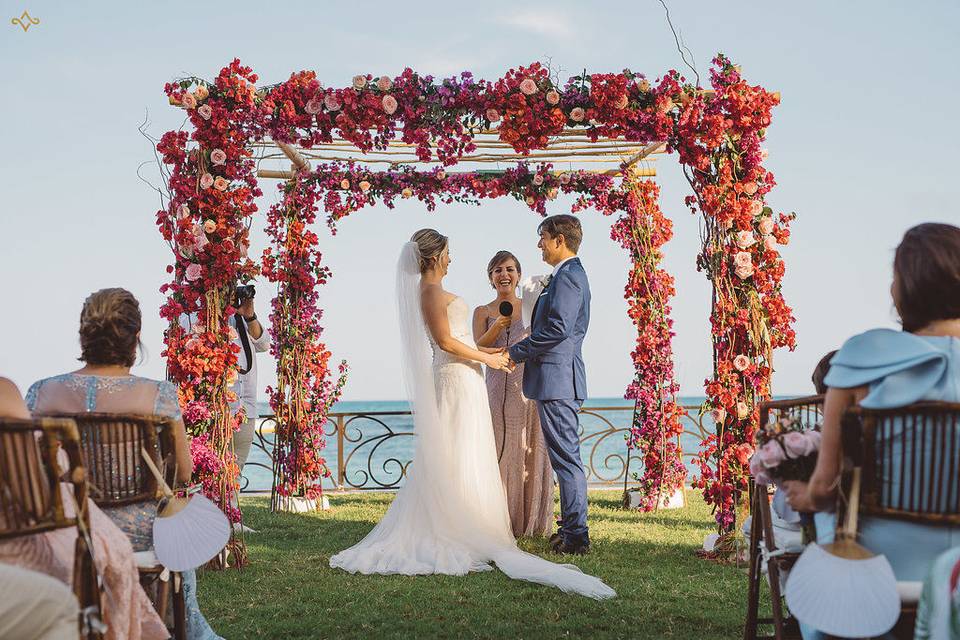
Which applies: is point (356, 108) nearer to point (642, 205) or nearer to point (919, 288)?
point (642, 205)

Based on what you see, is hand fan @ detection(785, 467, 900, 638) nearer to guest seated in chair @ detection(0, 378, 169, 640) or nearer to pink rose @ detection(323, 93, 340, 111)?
guest seated in chair @ detection(0, 378, 169, 640)

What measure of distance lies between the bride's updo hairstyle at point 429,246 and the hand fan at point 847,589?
4280 millimetres

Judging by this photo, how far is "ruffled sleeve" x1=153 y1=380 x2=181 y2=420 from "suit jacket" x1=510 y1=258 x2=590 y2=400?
3101 millimetres

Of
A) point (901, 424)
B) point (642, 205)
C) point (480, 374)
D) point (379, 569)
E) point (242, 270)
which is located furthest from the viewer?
point (642, 205)

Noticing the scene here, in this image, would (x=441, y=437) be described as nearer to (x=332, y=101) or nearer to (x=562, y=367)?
(x=562, y=367)

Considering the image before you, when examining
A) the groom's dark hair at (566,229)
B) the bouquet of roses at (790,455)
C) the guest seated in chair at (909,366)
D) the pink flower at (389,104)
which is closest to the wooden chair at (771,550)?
the bouquet of roses at (790,455)

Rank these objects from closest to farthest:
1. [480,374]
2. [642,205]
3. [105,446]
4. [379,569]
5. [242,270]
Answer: [105,446] < [379,569] < [242,270] < [480,374] < [642,205]

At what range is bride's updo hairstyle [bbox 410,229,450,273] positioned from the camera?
6277 millimetres

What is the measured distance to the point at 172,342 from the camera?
5.69 meters

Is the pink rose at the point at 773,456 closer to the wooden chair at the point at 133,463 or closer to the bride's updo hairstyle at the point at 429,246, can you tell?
the wooden chair at the point at 133,463

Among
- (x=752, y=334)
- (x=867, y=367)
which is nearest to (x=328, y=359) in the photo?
(x=752, y=334)

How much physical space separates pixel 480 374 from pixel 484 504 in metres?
0.96

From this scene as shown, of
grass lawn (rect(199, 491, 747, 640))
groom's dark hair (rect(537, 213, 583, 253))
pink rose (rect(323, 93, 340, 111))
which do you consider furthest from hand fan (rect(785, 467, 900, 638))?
pink rose (rect(323, 93, 340, 111))

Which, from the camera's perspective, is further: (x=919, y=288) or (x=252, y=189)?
(x=252, y=189)
